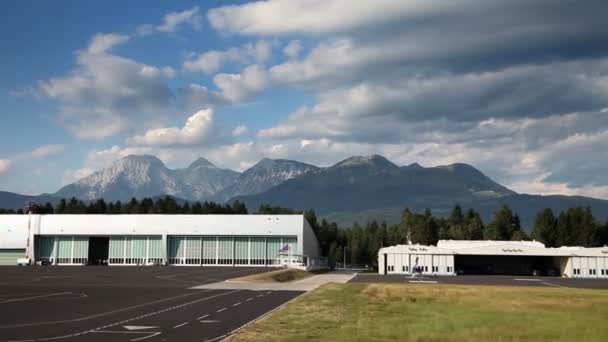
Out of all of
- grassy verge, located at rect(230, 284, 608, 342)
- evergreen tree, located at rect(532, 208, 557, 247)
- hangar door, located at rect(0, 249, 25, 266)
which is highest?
evergreen tree, located at rect(532, 208, 557, 247)

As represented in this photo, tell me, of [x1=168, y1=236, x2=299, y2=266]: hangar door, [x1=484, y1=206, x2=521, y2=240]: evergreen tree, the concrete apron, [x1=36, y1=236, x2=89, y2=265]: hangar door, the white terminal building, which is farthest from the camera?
[x1=484, y1=206, x2=521, y2=240]: evergreen tree

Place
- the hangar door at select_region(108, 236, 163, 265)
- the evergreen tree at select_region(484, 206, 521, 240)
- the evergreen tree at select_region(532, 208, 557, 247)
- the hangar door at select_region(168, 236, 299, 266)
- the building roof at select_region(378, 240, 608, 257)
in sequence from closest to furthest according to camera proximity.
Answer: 1. the building roof at select_region(378, 240, 608, 257)
2. the hangar door at select_region(168, 236, 299, 266)
3. the hangar door at select_region(108, 236, 163, 265)
4. the evergreen tree at select_region(532, 208, 557, 247)
5. the evergreen tree at select_region(484, 206, 521, 240)

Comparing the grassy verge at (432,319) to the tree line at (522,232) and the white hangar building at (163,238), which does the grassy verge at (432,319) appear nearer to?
the white hangar building at (163,238)

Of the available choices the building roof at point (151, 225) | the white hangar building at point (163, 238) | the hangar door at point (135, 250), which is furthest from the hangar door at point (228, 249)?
the hangar door at point (135, 250)

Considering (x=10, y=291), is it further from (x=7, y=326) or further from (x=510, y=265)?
(x=510, y=265)

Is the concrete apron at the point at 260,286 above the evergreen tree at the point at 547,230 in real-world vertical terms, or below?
below

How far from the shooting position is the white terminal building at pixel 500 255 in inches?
4702

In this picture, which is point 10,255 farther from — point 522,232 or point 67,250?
point 522,232

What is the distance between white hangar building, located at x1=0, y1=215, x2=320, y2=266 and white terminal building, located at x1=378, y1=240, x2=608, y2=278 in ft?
74.7

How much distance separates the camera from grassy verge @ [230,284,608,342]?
25625mm

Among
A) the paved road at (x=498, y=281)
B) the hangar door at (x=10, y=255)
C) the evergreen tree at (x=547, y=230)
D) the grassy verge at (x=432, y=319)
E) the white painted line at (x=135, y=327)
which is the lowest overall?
the paved road at (x=498, y=281)

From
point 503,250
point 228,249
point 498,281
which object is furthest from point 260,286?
point 228,249

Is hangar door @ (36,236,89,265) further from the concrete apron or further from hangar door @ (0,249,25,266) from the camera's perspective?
the concrete apron

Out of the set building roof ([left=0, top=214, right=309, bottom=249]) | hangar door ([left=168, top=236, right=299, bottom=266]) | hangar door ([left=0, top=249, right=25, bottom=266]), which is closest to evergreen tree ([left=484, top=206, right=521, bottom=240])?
building roof ([left=0, top=214, right=309, bottom=249])
